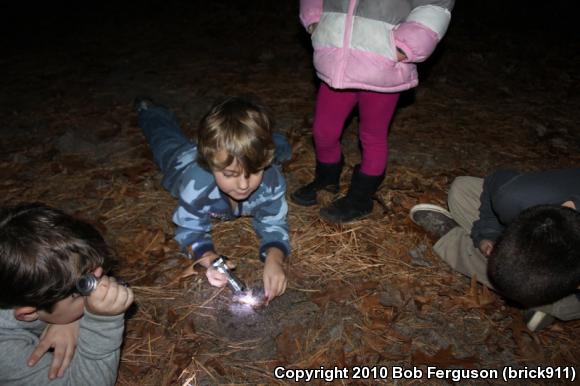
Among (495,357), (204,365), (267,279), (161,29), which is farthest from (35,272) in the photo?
(161,29)

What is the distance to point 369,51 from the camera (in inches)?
87.7

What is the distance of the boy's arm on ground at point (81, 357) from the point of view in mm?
1586

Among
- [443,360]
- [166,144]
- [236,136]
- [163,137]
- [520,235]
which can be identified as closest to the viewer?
[520,235]

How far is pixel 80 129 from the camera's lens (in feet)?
13.7

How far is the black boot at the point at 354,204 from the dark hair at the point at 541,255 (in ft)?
3.71

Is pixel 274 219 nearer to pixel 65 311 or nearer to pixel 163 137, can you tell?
pixel 65 311

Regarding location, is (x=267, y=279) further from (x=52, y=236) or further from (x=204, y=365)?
(x=52, y=236)

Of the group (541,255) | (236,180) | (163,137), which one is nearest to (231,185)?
(236,180)

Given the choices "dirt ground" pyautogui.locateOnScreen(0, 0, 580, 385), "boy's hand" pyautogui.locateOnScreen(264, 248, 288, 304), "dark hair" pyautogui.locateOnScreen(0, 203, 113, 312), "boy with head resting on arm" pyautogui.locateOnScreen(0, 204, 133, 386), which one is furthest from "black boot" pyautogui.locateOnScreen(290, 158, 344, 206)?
"dark hair" pyautogui.locateOnScreen(0, 203, 113, 312)

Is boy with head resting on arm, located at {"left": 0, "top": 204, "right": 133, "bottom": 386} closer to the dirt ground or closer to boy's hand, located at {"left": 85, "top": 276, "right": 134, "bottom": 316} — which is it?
boy's hand, located at {"left": 85, "top": 276, "right": 134, "bottom": 316}

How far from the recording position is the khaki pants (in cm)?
223

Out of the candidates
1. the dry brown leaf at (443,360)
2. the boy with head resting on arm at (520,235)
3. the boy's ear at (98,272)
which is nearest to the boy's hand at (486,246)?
the boy with head resting on arm at (520,235)

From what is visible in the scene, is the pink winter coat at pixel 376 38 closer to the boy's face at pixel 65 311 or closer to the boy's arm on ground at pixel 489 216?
the boy's arm on ground at pixel 489 216

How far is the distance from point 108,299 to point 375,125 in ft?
6.20
